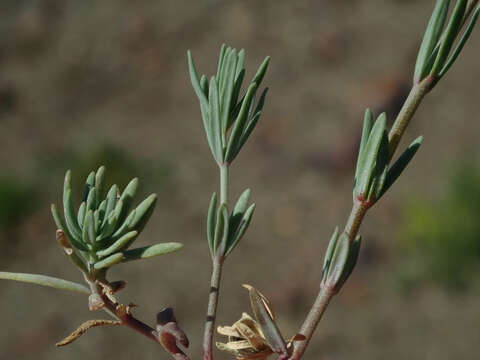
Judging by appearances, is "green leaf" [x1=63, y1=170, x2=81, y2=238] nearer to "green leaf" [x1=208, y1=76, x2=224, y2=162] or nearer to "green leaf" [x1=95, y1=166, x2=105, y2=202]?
"green leaf" [x1=95, y1=166, x2=105, y2=202]

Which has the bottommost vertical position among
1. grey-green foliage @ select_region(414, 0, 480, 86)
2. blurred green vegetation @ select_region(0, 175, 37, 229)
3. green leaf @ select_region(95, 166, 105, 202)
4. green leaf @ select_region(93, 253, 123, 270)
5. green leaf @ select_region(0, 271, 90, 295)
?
blurred green vegetation @ select_region(0, 175, 37, 229)

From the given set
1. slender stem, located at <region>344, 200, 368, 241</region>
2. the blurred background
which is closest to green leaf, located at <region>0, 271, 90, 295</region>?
slender stem, located at <region>344, 200, 368, 241</region>

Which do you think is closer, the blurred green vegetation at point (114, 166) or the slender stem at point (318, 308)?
the slender stem at point (318, 308)

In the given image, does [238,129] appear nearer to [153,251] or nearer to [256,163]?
[153,251]

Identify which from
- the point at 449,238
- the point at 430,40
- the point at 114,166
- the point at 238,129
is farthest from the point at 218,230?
the point at 114,166

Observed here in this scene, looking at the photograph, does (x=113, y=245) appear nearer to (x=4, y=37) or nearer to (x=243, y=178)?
(x=243, y=178)

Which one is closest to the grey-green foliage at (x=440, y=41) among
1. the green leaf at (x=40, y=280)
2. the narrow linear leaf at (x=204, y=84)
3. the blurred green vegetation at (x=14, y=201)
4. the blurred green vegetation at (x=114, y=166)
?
the narrow linear leaf at (x=204, y=84)

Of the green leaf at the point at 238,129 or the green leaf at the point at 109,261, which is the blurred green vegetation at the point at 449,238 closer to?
the green leaf at the point at 238,129
